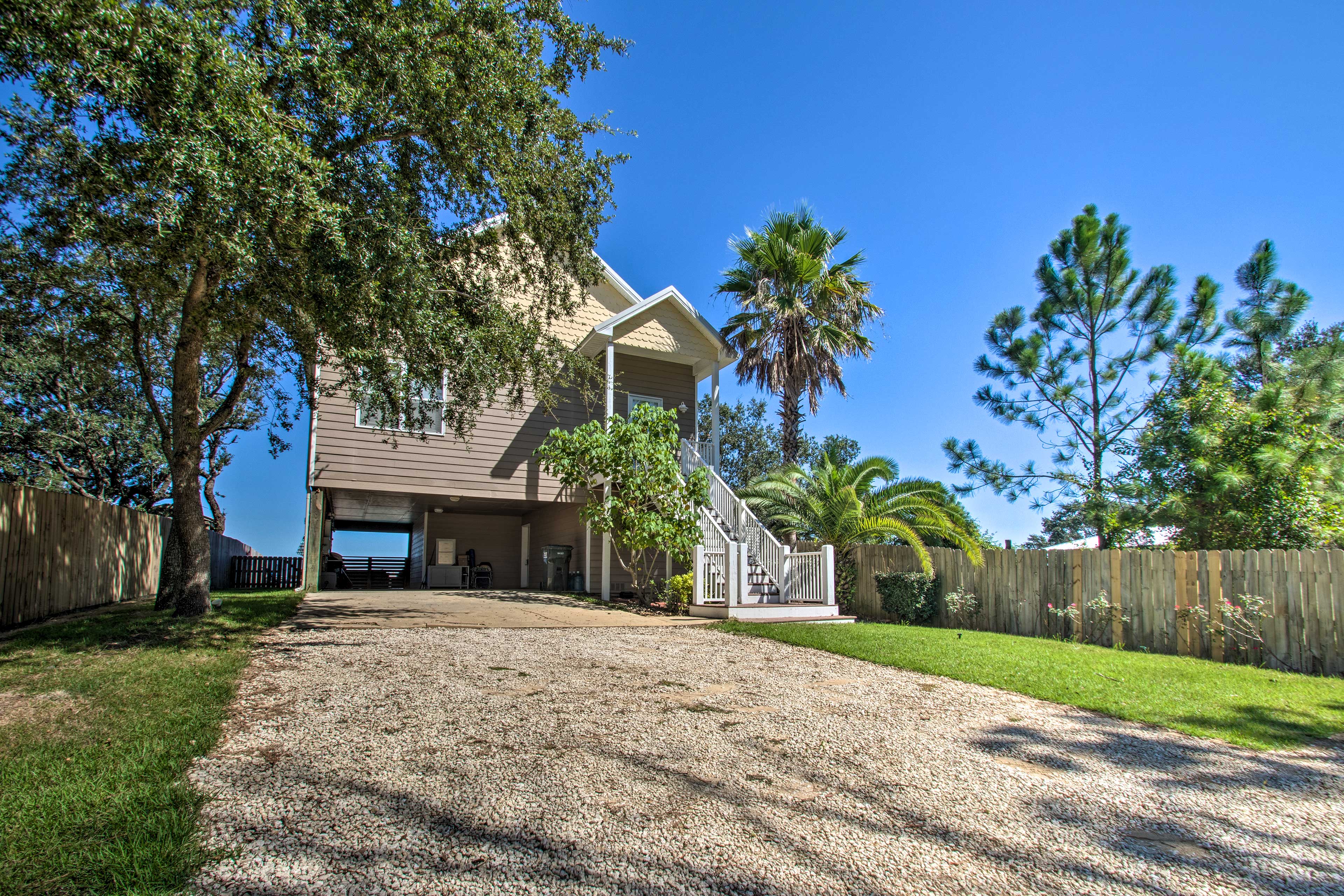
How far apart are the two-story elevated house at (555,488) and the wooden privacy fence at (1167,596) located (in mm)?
2535

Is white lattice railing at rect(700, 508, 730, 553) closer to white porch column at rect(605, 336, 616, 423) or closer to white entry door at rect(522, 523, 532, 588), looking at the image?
white porch column at rect(605, 336, 616, 423)

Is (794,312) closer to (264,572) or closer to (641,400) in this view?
(641,400)

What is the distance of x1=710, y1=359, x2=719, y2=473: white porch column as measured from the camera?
14250mm

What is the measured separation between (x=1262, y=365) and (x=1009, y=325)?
197 inches

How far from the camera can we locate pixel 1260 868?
8.41ft

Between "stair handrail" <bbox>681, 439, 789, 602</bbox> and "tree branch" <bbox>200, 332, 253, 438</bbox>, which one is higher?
"tree branch" <bbox>200, 332, 253, 438</bbox>

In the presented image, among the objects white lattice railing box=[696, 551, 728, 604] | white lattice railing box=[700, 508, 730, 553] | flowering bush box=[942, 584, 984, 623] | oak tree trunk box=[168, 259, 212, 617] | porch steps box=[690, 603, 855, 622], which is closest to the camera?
oak tree trunk box=[168, 259, 212, 617]

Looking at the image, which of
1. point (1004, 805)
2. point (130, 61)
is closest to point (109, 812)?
point (1004, 805)

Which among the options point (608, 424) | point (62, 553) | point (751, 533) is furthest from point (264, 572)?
point (751, 533)

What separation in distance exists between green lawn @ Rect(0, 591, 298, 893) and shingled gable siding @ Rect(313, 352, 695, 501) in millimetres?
5962

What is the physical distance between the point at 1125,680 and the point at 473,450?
10.9 metres

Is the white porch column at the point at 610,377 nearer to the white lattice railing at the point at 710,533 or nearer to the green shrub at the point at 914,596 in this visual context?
the white lattice railing at the point at 710,533

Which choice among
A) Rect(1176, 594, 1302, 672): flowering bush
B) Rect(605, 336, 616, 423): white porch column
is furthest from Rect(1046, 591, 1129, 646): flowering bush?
Rect(605, 336, 616, 423): white porch column

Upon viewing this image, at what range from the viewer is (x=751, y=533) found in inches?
458
